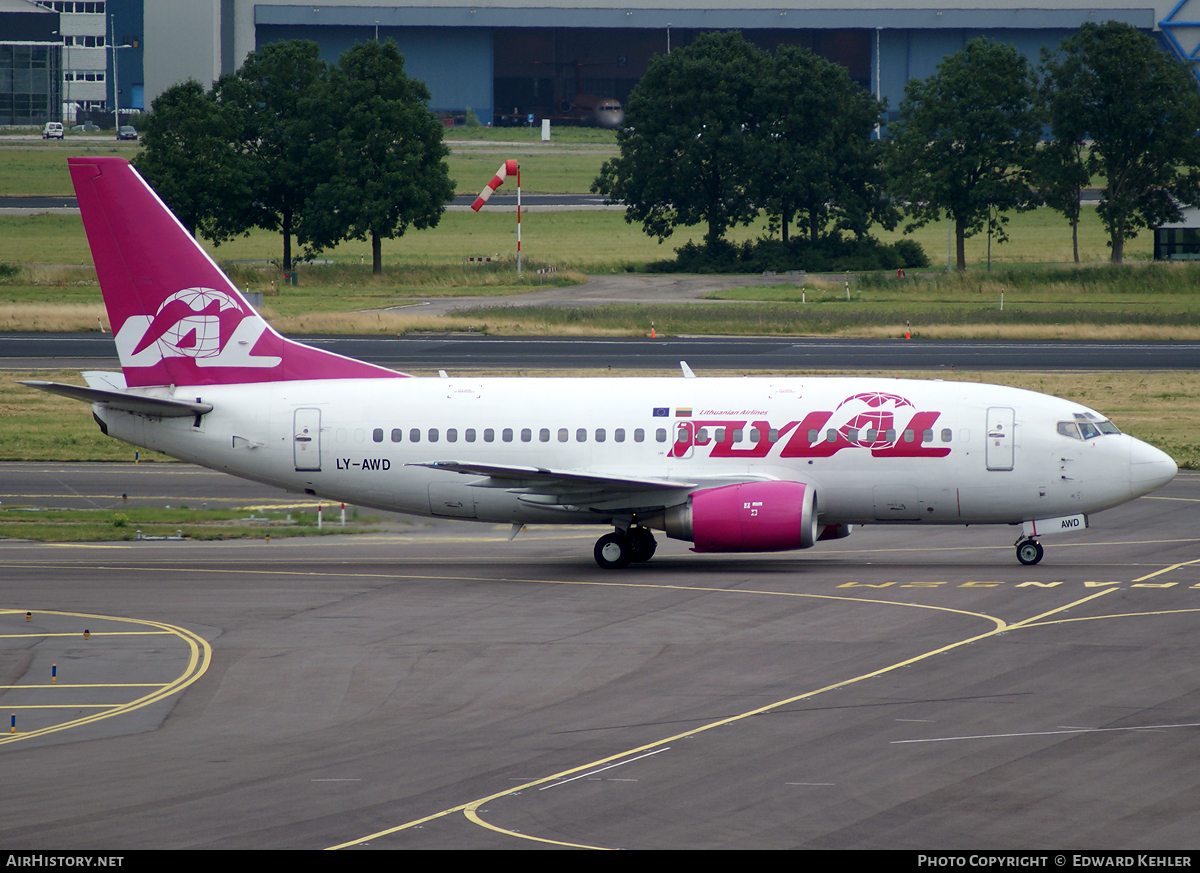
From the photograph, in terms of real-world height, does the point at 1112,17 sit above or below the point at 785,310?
above

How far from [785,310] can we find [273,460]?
61.3 meters

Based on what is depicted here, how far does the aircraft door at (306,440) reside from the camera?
3497 centimetres

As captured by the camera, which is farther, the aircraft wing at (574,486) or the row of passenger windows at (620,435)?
the row of passenger windows at (620,435)

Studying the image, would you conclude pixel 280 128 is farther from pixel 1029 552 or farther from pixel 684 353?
pixel 1029 552

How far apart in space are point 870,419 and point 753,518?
3.94m

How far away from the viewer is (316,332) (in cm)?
8000

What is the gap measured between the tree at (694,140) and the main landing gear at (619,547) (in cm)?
8343

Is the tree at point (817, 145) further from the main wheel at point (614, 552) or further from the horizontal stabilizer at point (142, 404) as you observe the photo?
the horizontal stabilizer at point (142, 404)

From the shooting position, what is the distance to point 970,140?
110000 millimetres

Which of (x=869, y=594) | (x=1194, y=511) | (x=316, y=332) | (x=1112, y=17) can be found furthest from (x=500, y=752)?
(x=1112, y=17)

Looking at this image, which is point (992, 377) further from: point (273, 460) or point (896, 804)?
point (896, 804)

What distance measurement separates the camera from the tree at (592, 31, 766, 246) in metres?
115

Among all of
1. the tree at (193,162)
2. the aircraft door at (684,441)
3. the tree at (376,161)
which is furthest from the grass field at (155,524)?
the tree at (376,161)
